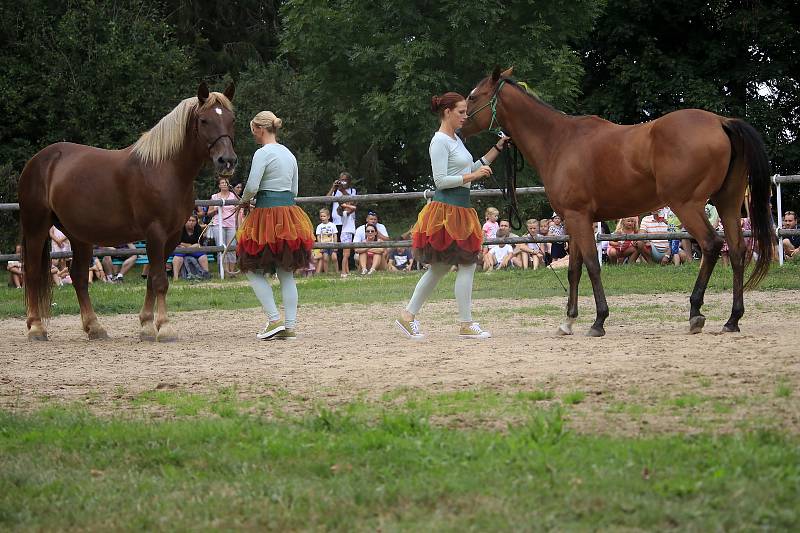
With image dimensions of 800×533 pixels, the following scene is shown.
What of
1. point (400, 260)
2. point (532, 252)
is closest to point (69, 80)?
point (400, 260)

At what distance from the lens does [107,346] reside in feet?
31.0

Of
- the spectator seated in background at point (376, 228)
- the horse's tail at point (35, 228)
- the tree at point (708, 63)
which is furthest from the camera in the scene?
the tree at point (708, 63)

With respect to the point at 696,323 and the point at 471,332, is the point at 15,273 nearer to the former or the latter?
the point at 471,332

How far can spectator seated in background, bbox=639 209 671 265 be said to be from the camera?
1730 cm

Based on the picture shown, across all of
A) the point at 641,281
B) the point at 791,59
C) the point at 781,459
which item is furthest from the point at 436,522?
the point at 791,59

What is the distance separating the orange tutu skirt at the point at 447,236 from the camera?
28.4 ft

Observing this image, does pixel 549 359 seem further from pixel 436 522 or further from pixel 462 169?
pixel 436 522

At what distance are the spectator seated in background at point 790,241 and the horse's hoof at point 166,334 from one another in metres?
10.4

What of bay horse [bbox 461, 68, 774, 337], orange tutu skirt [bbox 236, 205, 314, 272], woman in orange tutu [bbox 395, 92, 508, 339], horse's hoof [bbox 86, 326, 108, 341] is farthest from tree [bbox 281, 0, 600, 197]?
woman in orange tutu [bbox 395, 92, 508, 339]

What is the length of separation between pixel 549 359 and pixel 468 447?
252cm

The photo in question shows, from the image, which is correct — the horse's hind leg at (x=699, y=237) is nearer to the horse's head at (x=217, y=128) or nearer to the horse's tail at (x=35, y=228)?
the horse's head at (x=217, y=128)

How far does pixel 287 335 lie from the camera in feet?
30.7

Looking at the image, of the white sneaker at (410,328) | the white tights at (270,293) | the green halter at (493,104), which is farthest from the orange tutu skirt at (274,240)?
the green halter at (493,104)

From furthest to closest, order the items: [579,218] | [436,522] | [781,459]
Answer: [579,218] < [781,459] < [436,522]
